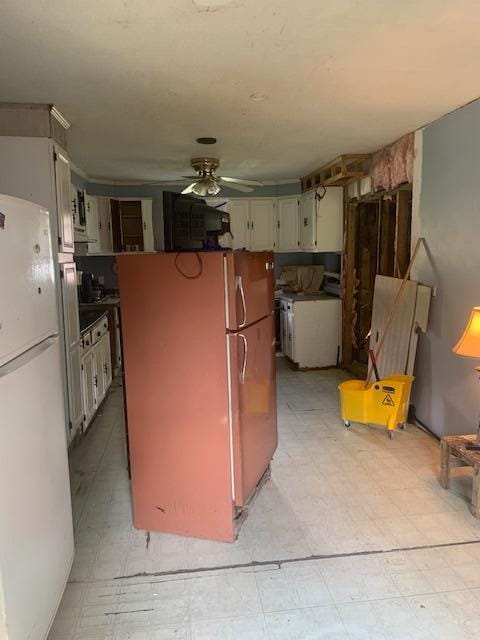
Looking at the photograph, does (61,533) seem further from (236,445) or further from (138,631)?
(236,445)

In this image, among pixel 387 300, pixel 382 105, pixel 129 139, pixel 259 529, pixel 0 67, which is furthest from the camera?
pixel 387 300

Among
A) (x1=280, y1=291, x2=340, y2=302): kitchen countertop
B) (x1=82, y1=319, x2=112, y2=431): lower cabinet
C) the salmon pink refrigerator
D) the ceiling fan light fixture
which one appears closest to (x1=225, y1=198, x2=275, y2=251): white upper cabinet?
(x1=280, y1=291, x2=340, y2=302): kitchen countertop

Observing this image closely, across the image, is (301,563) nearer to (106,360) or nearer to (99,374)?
(99,374)

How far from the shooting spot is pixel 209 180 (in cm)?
416

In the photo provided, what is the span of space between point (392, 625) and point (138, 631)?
99cm

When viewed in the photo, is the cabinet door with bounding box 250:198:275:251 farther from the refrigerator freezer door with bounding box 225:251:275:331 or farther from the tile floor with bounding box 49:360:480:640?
the tile floor with bounding box 49:360:480:640

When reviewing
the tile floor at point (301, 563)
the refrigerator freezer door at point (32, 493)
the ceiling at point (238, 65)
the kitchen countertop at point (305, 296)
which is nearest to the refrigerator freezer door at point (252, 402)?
the tile floor at point (301, 563)

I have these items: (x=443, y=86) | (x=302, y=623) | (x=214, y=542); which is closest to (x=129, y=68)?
(x=443, y=86)

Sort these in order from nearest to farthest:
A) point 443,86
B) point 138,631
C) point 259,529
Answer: point 138,631
point 259,529
point 443,86

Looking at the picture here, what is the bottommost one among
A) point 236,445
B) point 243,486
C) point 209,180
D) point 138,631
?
point 138,631

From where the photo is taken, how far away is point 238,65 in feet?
7.11

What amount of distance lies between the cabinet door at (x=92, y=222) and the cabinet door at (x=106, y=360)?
1201mm

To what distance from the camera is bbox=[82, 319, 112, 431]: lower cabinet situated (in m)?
3.59

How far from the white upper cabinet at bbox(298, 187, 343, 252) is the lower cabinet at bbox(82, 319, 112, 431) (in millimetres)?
Answer: 2630
